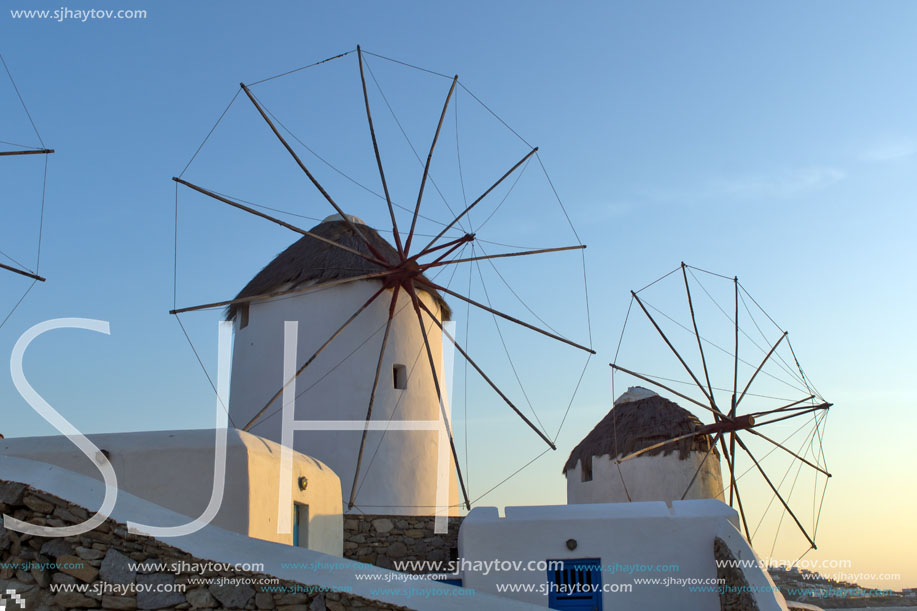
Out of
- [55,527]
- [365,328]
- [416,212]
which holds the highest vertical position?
[416,212]

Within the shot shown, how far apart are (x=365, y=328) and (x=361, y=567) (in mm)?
8080

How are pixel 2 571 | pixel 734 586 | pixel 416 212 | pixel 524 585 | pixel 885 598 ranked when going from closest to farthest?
pixel 2 571 < pixel 734 586 < pixel 524 585 < pixel 416 212 < pixel 885 598

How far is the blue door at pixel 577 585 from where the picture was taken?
9.67 m

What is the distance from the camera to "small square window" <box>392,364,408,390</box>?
44.6 feet

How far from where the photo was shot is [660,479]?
17.7 m

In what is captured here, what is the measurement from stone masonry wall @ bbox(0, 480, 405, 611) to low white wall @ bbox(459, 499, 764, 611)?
190 inches

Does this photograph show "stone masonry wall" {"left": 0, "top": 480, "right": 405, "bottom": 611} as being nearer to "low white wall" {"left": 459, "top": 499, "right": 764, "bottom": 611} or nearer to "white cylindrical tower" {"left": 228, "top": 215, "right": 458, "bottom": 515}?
"low white wall" {"left": 459, "top": 499, "right": 764, "bottom": 611}

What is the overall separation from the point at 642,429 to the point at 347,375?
7.60 m

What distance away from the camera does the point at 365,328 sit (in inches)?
527

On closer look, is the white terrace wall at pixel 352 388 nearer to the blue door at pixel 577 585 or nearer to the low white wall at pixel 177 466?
the blue door at pixel 577 585

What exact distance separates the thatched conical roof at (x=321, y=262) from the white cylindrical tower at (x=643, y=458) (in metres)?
5.80

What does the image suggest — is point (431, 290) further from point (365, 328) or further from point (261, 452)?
point (261, 452)

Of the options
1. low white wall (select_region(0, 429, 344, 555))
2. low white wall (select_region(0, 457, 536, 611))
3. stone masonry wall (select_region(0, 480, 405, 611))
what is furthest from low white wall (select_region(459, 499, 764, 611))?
stone masonry wall (select_region(0, 480, 405, 611))

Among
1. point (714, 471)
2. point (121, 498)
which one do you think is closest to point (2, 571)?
point (121, 498)
